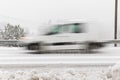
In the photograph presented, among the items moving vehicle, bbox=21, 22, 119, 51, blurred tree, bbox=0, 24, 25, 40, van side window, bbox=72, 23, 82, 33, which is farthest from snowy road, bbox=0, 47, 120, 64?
van side window, bbox=72, 23, 82, 33

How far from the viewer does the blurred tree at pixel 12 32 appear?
983 cm

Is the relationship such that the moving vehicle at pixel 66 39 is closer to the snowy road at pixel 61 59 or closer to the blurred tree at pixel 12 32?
the blurred tree at pixel 12 32

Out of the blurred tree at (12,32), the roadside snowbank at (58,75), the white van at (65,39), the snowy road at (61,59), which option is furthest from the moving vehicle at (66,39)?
the roadside snowbank at (58,75)

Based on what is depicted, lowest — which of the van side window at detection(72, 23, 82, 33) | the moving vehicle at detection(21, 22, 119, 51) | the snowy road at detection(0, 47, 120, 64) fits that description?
the snowy road at detection(0, 47, 120, 64)

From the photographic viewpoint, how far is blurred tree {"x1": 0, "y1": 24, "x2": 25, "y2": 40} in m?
9.83

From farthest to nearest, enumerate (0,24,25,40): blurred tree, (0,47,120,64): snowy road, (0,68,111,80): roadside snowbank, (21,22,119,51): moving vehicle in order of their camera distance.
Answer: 1. (0,24,25,40): blurred tree
2. (21,22,119,51): moving vehicle
3. (0,47,120,64): snowy road
4. (0,68,111,80): roadside snowbank

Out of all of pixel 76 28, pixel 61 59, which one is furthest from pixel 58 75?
pixel 76 28

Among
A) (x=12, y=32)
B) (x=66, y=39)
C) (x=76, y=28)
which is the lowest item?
(x=66, y=39)

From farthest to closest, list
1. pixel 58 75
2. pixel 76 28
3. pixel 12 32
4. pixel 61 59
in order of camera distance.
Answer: pixel 12 32
pixel 76 28
pixel 61 59
pixel 58 75

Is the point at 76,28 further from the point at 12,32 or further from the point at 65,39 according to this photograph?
the point at 12,32

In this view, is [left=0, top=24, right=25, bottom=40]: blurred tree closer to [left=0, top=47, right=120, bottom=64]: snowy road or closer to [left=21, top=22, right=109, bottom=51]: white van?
[left=21, top=22, right=109, bottom=51]: white van

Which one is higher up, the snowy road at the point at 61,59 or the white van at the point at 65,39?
the white van at the point at 65,39

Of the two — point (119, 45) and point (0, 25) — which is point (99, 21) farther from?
point (0, 25)

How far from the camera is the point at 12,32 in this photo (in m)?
10.6
